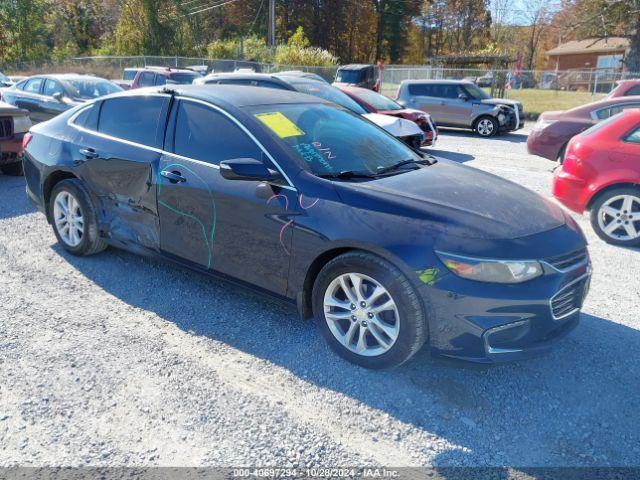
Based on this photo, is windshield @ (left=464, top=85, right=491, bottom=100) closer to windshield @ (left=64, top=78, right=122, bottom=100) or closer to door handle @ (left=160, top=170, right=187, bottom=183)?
windshield @ (left=64, top=78, right=122, bottom=100)

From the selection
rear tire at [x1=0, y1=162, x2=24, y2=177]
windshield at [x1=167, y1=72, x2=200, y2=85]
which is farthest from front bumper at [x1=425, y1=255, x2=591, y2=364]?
windshield at [x1=167, y1=72, x2=200, y2=85]

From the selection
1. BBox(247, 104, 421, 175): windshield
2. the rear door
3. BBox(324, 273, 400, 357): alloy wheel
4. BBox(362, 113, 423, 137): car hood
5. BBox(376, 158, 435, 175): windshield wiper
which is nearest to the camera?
BBox(324, 273, 400, 357): alloy wheel

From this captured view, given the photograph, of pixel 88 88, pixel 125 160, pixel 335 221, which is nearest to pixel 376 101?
pixel 88 88

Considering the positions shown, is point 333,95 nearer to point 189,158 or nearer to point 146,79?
point 189,158

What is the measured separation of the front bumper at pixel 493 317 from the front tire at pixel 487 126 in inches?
524

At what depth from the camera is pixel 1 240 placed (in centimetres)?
559

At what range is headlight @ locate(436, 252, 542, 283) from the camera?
294cm

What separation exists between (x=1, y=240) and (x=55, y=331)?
2.44m

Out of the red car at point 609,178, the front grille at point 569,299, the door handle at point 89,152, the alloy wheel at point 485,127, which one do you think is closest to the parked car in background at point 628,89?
the alloy wheel at point 485,127

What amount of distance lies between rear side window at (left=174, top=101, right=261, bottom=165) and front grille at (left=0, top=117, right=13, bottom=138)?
5.18m

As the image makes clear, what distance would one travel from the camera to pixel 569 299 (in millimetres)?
3207

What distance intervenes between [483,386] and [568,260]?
90cm

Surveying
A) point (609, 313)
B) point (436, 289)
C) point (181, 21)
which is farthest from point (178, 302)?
point (181, 21)

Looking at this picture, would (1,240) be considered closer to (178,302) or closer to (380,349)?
(178,302)
